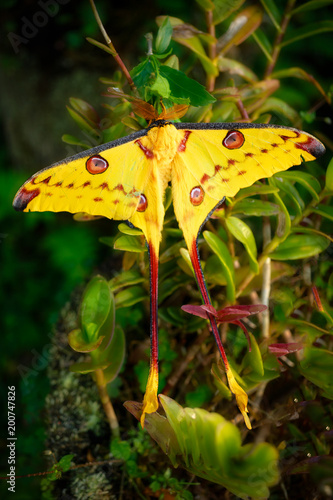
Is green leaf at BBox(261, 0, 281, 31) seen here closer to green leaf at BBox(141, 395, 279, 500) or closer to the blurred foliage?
the blurred foliage

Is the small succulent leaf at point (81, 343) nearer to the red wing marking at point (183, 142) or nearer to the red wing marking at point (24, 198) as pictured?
the red wing marking at point (24, 198)

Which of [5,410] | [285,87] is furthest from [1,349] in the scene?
[285,87]

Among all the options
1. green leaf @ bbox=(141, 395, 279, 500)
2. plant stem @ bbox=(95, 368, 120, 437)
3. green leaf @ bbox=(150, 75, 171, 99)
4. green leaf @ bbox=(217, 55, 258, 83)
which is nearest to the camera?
green leaf @ bbox=(141, 395, 279, 500)

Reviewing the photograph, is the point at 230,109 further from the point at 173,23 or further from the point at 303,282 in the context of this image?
the point at 303,282

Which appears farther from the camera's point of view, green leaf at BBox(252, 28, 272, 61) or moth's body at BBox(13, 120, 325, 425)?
green leaf at BBox(252, 28, 272, 61)

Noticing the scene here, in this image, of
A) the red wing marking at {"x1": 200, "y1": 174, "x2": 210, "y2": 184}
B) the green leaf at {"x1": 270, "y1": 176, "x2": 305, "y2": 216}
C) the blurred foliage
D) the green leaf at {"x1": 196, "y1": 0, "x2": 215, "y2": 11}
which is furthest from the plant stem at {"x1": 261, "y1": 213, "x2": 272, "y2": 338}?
the green leaf at {"x1": 196, "y1": 0, "x2": 215, "y2": 11}

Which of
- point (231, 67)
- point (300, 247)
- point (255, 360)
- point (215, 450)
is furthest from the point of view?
point (231, 67)

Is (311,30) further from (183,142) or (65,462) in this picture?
(65,462)

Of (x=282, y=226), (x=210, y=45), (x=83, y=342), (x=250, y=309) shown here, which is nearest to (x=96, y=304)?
(x=83, y=342)
